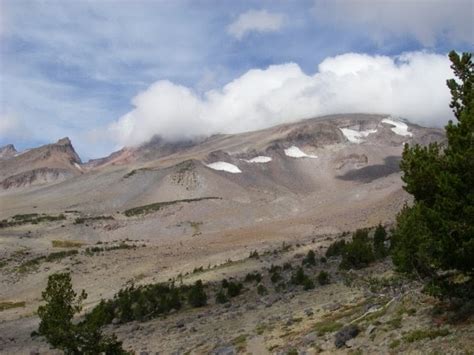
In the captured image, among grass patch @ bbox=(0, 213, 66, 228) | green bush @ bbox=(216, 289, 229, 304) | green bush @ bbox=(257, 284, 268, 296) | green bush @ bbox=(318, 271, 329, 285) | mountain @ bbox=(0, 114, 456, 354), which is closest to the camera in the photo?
mountain @ bbox=(0, 114, 456, 354)

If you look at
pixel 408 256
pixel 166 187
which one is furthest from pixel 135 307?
pixel 166 187

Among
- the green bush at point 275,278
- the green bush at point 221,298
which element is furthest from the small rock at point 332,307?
the green bush at point 275,278

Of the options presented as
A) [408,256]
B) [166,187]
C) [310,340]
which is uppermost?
[166,187]

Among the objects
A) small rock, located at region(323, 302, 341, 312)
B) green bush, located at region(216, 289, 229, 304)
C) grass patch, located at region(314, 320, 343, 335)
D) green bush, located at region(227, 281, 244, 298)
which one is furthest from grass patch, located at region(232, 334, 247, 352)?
green bush, located at region(227, 281, 244, 298)

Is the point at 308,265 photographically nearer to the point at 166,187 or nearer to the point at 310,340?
the point at 310,340

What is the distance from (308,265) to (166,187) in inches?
4605

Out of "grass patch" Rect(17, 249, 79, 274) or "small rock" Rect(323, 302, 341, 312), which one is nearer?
"small rock" Rect(323, 302, 341, 312)

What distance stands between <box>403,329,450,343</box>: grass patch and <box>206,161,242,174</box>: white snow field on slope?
162 meters

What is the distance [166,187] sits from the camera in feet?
496

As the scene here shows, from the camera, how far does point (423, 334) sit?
48.0ft

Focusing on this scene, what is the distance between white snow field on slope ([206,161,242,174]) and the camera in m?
180

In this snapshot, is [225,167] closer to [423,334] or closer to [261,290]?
[261,290]

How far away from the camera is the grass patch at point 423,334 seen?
14250 mm

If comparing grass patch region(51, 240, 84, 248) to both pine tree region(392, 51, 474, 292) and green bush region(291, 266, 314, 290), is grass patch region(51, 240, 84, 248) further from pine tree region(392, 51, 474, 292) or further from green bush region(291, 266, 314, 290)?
pine tree region(392, 51, 474, 292)
